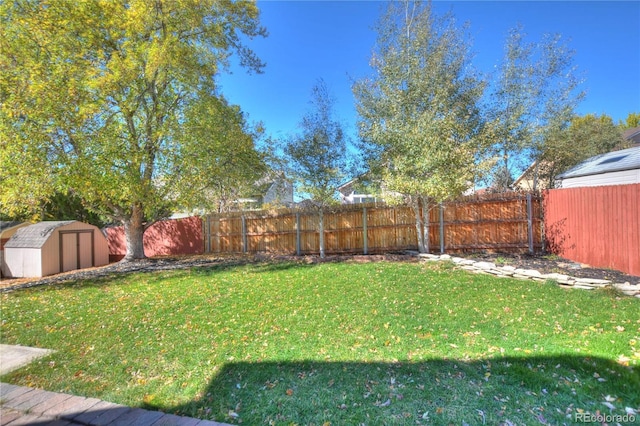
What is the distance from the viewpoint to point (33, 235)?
37.9 ft

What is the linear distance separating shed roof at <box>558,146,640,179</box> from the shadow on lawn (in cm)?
1002

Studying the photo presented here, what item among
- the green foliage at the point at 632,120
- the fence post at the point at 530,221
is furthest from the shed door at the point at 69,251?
the green foliage at the point at 632,120

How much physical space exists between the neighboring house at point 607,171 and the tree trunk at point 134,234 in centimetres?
1564

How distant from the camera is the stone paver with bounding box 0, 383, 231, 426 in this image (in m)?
2.45

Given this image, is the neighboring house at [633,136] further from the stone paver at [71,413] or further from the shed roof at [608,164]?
the stone paver at [71,413]

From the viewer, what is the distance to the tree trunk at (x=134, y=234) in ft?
34.9

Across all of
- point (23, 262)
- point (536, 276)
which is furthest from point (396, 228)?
point (23, 262)

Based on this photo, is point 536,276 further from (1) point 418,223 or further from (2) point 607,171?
(2) point 607,171

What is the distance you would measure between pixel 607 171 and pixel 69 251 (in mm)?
19379

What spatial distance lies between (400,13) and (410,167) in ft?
15.6

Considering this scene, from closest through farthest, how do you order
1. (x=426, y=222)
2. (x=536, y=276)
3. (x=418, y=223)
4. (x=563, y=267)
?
(x=536, y=276)
(x=563, y=267)
(x=426, y=222)
(x=418, y=223)

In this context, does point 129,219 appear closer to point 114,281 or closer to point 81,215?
point 114,281

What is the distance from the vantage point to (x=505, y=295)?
5250mm

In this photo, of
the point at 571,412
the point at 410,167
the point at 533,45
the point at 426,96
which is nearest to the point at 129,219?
the point at 410,167
